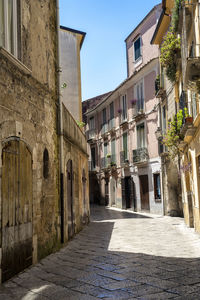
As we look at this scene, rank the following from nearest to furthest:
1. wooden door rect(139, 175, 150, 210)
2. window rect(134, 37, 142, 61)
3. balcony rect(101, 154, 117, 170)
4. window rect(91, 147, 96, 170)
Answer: wooden door rect(139, 175, 150, 210)
window rect(134, 37, 142, 61)
balcony rect(101, 154, 117, 170)
window rect(91, 147, 96, 170)

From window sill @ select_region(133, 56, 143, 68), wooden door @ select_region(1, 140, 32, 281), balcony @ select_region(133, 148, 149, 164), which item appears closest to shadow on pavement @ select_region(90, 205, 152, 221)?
balcony @ select_region(133, 148, 149, 164)

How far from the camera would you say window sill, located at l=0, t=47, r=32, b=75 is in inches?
217

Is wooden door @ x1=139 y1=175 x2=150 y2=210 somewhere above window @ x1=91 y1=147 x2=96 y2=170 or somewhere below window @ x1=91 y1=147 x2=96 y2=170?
below

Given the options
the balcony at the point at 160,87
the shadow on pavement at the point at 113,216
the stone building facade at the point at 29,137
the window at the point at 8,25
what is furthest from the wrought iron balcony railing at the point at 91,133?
the window at the point at 8,25

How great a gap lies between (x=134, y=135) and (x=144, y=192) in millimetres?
3968

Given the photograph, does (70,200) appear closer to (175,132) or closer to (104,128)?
(175,132)

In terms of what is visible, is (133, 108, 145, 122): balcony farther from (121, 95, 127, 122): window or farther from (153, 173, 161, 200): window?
(153, 173, 161, 200): window

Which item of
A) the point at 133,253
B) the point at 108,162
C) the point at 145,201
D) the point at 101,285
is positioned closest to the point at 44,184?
the point at 133,253

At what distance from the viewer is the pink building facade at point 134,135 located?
20953 mm

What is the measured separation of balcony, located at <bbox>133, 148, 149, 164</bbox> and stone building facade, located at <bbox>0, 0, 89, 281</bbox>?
1278 cm

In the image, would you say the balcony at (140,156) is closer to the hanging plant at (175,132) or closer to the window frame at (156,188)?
the window frame at (156,188)

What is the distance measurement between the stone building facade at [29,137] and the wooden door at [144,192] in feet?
41.3

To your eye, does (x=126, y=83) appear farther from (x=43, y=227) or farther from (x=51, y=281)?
(x=51, y=281)

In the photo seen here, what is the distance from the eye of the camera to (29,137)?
6.65 m
